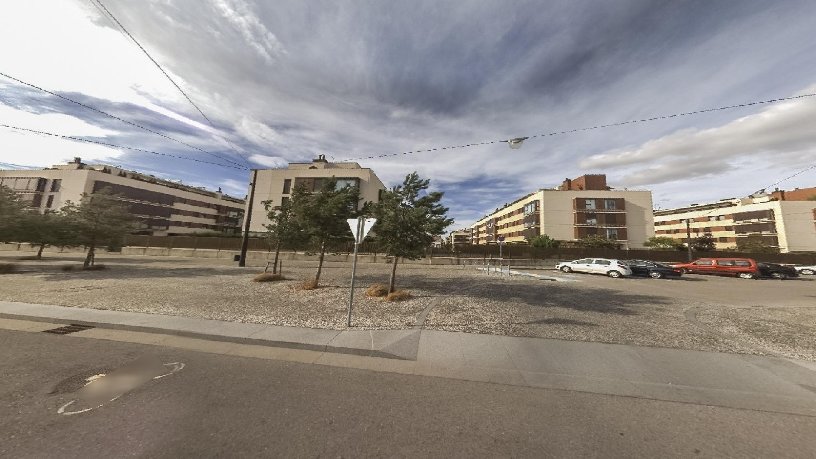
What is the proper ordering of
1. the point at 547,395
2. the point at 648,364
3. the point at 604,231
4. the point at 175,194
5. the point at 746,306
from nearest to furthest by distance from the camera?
the point at 547,395
the point at 648,364
the point at 746,306
the point at 604,231
the point at 175,194

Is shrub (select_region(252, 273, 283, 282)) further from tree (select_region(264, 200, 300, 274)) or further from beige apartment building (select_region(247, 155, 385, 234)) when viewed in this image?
beige apartment building (select_region(247, 155, 385, 234))

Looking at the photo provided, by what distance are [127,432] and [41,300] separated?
34.7ft

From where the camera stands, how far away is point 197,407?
3.85m

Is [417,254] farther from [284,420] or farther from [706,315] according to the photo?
[706,315]

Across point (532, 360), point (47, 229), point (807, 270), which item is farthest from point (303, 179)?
point (807, 270)

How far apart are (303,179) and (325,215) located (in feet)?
135

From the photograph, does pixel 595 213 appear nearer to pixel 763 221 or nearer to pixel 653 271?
pixel 763 221

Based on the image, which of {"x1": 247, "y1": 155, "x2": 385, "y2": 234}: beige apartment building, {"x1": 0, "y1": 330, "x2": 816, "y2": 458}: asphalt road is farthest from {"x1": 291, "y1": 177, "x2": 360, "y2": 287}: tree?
{"x1": 247, "y1": 155, "x2": 385, "y2": 234}: beige apartment building

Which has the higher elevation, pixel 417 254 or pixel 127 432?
pixel 417 254

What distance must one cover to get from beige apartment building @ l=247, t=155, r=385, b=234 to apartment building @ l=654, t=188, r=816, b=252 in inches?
2789

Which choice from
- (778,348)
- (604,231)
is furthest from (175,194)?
(604,231)

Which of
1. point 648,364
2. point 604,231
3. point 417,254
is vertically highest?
point 604,231

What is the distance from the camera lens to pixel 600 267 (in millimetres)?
25391

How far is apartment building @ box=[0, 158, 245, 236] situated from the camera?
6209 centimetres
